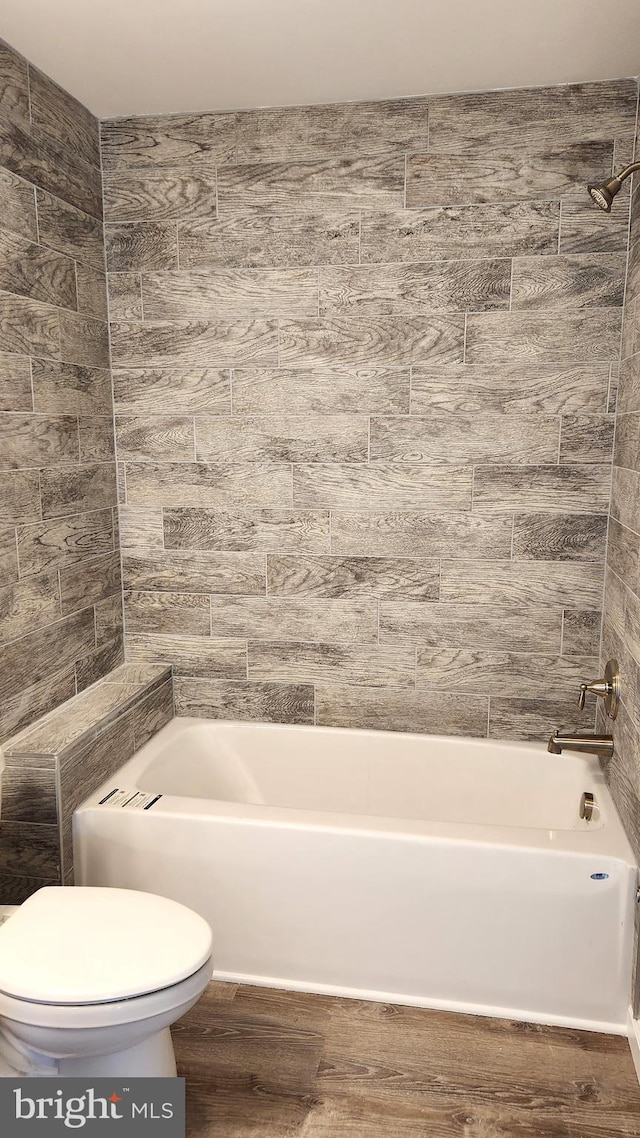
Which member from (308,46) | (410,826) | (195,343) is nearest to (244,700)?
(410,826)

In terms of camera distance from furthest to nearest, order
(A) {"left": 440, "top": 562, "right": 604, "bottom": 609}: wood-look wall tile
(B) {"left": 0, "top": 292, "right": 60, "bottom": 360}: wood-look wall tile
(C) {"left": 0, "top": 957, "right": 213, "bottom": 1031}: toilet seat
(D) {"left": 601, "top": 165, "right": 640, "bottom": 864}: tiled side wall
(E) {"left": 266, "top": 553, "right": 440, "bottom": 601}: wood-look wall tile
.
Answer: (E) {"left": 266, "top": 553, "right": 440, "bottom": 601}: wood-look wall tile < (A) {"left": 440, "top": 562, "right": 604, "bottom": 609}: wood-look wall tile < (B) {"left": 0, "top": 292, "right": 60, "bottom": 360}: wood-look wall tile < (D) {"left": 601, "top": 165, "right": 640, "bottom": 864}: tiled side wall < (C) {"left": 0, "top": 957, "right": 213, "bottom": 1031}: toilet seat

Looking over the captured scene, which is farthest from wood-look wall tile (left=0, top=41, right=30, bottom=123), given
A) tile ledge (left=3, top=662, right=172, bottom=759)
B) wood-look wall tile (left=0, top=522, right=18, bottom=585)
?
tile ledge (left=3, top=662, right=172, bottom=759)

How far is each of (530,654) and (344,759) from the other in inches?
30.1

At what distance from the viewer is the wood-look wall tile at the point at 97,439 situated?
287 centimetres

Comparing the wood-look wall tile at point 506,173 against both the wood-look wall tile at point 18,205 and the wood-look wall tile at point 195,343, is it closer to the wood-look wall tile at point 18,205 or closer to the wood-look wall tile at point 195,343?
the wood-look wall tile at point 195,343

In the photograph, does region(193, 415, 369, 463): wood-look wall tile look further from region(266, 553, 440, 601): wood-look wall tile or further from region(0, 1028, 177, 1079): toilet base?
region(0, 1028, 177, 1079): toilet base

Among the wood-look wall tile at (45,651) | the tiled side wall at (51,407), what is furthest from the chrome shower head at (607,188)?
the wood-look wall tile at (45,651)

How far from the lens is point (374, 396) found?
114 inches

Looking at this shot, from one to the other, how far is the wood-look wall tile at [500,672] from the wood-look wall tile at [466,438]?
69 cm

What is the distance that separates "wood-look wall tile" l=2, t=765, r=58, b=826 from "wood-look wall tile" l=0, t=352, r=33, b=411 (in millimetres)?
1043

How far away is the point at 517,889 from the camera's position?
2230 millimetres

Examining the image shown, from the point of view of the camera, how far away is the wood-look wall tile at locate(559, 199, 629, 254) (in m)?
2.66

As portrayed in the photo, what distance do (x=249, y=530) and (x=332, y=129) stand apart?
1.39 m

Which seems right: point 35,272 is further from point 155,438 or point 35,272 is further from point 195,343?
point 155,438
